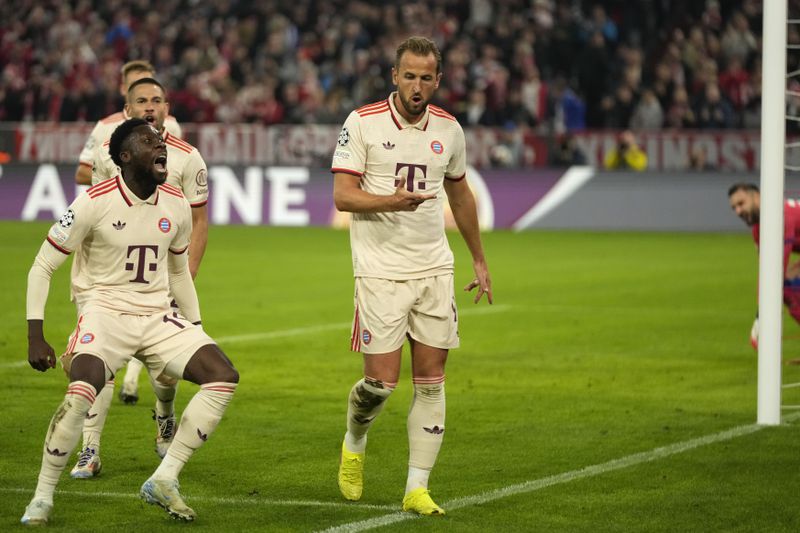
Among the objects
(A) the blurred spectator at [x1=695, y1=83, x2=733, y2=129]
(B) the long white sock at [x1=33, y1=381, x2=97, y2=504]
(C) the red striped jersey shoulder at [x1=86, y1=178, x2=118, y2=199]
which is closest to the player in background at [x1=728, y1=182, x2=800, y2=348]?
(C) the red striped jersey shoulder at [x1=86, y1=178, x2=118, y2=199]

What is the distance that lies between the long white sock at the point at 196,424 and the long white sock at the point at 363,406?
0.79 m

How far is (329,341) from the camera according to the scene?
13188mm

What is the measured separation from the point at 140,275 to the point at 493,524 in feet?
6.39

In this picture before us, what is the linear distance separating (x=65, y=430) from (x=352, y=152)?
1838 millimetres

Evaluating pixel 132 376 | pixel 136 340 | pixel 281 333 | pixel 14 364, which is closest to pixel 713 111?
pixel 281 333

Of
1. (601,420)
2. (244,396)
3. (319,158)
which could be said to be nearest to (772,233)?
(601,420)

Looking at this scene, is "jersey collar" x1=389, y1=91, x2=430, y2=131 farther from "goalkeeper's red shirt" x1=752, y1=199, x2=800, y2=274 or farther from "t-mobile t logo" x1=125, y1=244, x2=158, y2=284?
"goalkeeper's red shirt" x1=752, y1=199, x2=800, y2=274

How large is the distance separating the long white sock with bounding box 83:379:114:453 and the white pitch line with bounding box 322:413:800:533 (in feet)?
5.74

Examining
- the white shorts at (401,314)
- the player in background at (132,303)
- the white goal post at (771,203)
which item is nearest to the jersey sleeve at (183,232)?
the player in background at (132,303)

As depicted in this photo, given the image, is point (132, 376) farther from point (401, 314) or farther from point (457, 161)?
point (457, 161)

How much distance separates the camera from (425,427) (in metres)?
6.94

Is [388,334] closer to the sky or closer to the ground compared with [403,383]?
closer to the sky

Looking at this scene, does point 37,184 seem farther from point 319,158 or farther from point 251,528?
point 251,528

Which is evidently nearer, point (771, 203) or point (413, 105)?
point (413, 105)
